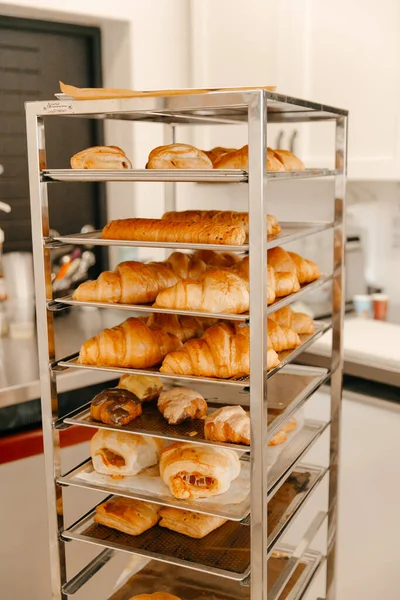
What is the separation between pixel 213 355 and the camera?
1.06 meters

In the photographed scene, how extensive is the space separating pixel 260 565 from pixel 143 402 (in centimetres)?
37

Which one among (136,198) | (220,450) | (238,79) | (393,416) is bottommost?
(393,416)

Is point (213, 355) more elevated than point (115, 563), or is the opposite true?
point (213, 355)

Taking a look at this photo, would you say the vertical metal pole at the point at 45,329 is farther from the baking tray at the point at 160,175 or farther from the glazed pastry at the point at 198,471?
the glazed pastry at the point at 198,471

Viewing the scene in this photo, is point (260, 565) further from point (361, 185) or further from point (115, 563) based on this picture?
point (361, 185)

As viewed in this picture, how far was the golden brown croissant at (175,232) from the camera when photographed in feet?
3.35

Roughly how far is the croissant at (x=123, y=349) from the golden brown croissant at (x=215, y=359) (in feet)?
0.18

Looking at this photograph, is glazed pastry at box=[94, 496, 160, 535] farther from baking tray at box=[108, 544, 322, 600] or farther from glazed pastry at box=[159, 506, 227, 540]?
baking tray at box=[108, 544, 322, 600]

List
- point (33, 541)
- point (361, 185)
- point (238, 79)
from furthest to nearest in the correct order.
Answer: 1. point (361, 185)
2. point (238, 79)
3. point (33, 541)

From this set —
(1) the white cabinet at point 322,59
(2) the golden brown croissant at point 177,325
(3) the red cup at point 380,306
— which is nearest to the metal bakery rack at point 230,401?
(2) the golden brown croissant at point 177,325

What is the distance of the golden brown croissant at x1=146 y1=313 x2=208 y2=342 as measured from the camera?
1.26m

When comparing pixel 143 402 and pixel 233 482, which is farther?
pixel 143 402

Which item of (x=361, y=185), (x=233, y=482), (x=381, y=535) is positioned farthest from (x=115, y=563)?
(x=361, y=185)

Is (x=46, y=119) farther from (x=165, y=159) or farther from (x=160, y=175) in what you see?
(x=160, y=175)
